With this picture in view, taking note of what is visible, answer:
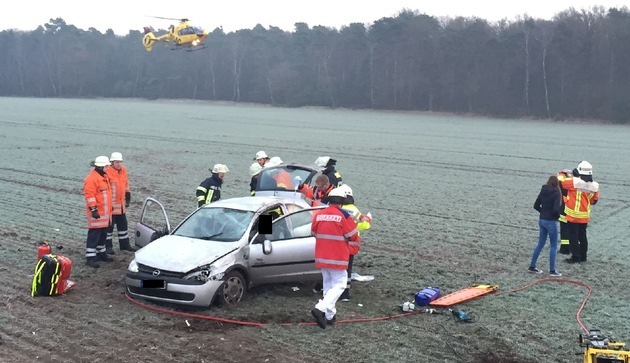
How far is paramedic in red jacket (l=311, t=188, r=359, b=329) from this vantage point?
9.33 meters

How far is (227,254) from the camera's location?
9938 mm

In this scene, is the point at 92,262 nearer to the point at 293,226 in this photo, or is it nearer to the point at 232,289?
the point at 232,289

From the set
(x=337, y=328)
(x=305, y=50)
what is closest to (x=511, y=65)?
(x=305, y=50)

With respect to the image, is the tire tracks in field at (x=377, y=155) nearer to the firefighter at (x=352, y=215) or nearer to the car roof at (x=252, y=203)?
the firefighter at (x=352, y=215)

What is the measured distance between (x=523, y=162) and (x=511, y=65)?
58935mm

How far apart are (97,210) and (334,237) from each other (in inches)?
195

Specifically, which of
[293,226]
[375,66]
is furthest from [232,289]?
[375,66]

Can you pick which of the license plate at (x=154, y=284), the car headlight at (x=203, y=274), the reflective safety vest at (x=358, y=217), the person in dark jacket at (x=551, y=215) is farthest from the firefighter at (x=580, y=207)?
the license plate at (x=154, y=284)

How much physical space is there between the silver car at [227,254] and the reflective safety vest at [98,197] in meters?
1.21

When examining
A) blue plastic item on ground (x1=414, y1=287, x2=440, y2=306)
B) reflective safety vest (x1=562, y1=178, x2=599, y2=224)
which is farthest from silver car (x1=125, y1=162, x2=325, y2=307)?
reflective safety vest (x1=562, y1=178, x2=599, y2=224)

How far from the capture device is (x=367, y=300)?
10680mm

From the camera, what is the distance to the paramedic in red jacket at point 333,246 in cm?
933

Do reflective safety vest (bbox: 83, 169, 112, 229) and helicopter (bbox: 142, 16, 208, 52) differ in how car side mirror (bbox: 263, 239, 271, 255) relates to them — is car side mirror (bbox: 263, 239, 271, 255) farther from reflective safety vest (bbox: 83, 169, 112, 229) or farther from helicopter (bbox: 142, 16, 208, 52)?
helicopter (bbox: 142, 16, 208, 52)

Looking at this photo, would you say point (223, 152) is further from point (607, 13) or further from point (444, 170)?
point (607, 13)
